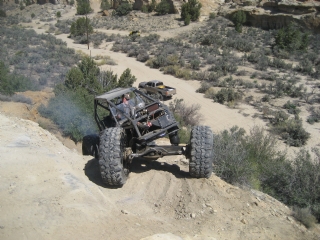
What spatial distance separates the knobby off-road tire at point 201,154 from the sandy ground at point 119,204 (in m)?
0.29

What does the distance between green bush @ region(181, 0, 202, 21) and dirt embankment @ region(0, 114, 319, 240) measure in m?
45.7

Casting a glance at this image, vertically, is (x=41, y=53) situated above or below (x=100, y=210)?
below

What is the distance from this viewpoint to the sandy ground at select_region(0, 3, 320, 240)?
15.5 feet

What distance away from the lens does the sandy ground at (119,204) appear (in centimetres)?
473

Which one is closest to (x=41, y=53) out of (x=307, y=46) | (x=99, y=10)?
(x=307, y=46)

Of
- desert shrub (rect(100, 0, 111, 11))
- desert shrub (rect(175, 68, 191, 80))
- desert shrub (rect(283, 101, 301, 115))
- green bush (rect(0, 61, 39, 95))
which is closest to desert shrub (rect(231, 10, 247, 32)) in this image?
desert shrub (rect(175, 68, 191, 80))

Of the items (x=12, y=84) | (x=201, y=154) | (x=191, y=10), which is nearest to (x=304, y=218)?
(x=201, y=154)

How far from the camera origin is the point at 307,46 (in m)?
33.2

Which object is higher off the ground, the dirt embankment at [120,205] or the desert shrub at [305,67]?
the dirt embankment at [120,205]

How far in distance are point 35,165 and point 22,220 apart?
1849 millimetres

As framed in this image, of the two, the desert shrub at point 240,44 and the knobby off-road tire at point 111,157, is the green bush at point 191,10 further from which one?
the knobby off-road tire at point 111,157

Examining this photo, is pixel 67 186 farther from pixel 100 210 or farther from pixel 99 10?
pixel 99 10

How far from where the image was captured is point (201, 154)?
6719 millimetres

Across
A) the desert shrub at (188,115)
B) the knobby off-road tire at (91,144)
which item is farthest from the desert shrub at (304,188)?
the desert shrub at (188,115)
